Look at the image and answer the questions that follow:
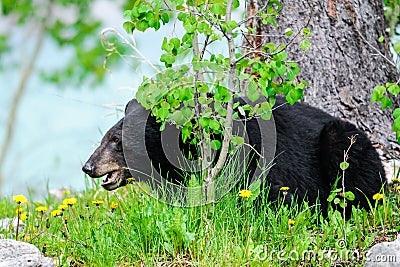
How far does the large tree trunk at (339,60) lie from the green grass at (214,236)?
1146 millimetres

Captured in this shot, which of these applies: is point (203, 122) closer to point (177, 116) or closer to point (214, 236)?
point (177, 116)

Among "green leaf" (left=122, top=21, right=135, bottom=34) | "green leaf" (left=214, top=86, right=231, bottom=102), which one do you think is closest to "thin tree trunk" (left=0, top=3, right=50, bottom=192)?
"green leaf" (left=122, top=21, right=135, bottom=34)

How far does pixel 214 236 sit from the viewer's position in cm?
340

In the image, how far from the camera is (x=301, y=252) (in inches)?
131

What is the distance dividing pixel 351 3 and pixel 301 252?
247cm

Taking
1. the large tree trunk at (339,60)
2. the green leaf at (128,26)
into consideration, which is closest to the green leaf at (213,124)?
the green leaf at (128,26)

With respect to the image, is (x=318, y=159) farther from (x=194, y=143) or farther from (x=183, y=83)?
(x=183, y=83)

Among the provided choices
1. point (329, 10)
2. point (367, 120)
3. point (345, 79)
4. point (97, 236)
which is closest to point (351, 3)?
point (329, 10)

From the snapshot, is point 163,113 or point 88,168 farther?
point 88,168

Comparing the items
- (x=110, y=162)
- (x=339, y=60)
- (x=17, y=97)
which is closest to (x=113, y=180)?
(x=110, y=162)

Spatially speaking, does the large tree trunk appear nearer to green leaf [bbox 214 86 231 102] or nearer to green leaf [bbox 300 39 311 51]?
green leaf [bbox 300 39 311 51]

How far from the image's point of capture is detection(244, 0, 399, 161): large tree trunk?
4.77 meters

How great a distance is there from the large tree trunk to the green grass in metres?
1.15

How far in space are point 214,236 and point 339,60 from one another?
214 cm
